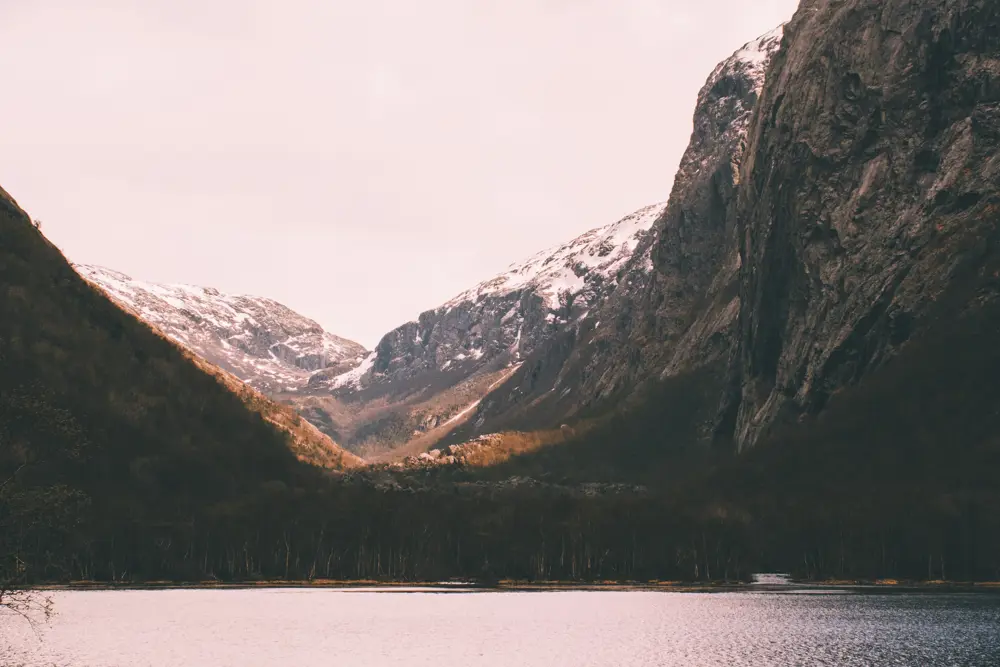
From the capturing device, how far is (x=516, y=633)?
14025cm

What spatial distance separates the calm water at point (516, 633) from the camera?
359 feet

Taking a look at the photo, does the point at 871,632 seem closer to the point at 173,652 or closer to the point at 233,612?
the point at 173,652

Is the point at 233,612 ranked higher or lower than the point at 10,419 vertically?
lower

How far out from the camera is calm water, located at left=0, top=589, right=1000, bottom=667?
359ft

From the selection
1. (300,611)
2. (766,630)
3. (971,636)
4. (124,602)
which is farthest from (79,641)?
(971,636)

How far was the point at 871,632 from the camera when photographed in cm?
12912

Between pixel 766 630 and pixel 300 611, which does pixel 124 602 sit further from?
pixel 766 630

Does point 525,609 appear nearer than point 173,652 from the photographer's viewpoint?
No

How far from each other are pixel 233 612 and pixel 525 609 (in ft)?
158

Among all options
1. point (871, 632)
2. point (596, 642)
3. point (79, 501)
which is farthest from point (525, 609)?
point (79, 501)

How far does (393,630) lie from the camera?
14488 cm

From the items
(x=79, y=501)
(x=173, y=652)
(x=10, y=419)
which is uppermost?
(x=10, y=419)

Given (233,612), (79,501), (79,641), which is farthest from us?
(233,612)

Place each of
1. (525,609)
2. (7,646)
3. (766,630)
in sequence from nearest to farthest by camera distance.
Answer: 1. (7,646)
2. (766,630)
3. (525,609)
